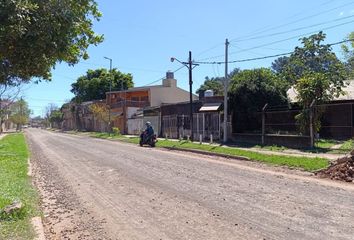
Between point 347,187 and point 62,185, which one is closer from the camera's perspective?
point 347,187

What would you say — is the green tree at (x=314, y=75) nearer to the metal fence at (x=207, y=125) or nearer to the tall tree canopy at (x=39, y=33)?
the metal fence at (x=207, y=125)

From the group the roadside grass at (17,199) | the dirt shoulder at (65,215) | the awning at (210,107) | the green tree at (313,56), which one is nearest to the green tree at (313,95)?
the awning at (210,107)

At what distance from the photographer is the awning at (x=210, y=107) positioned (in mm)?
37400

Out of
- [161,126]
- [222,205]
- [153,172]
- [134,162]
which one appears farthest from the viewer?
[161,126]

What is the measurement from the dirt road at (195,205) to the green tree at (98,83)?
75.4 meters

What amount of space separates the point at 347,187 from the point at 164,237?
24.9 feet

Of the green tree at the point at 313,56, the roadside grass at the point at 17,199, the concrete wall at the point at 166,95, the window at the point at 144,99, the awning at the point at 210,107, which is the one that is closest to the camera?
the roadside grass at the point at 17,199

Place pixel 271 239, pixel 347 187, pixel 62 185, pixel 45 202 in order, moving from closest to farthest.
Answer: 1. pixel 271 239
2. pixel 45 202
3. pixel 347 187
4. pixel 62 185

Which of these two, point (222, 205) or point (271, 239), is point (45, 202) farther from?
point (271, 239)

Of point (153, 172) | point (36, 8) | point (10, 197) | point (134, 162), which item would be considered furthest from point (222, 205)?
point (134, 162)

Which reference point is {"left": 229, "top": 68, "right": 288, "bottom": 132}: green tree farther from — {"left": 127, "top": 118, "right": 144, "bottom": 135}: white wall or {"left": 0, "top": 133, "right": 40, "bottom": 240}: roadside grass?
{"left": 127, "top": 118, "right": 144, "bottom": 135}: white wall

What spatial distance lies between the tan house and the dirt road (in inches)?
2020

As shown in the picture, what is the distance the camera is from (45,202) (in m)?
11.9

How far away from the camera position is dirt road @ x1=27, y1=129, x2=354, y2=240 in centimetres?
796
